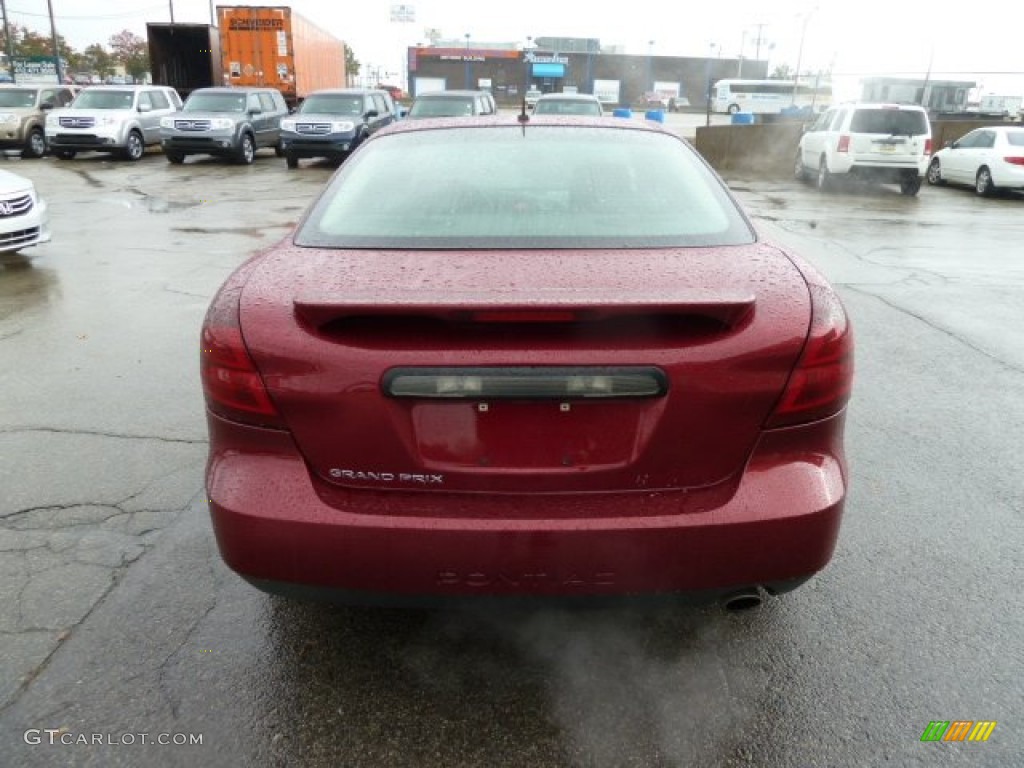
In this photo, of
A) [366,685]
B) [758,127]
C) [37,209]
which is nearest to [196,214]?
[37,209]

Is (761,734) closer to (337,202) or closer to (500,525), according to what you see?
(500,525)

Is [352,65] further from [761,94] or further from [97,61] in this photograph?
[761,94]

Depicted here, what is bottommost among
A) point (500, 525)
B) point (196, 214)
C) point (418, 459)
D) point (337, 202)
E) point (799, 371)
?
point (196, 214)

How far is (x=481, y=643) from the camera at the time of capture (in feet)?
9.00

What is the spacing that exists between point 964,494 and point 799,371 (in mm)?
2246

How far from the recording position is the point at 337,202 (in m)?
2.91

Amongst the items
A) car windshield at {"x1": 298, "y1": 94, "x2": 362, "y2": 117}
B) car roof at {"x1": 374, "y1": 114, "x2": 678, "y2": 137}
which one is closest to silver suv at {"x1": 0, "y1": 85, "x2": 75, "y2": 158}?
car windshield at {"x1": 298, "y1": 94, "x2": 362, "y2": 117}

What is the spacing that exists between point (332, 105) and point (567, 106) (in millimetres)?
5915

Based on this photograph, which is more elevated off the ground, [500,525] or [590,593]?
[500,525]

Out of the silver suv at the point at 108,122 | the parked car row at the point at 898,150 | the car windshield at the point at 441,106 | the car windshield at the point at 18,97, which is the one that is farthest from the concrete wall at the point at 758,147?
the car windshield at the point at 18,97

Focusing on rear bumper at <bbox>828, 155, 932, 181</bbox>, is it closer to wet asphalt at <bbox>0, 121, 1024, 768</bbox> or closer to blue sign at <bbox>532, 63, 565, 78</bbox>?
wet asphalt at <bbox>0, 121, 1024, 768</bbox>

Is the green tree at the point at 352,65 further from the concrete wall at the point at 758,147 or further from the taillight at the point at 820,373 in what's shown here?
the taillight at the point at 820,373

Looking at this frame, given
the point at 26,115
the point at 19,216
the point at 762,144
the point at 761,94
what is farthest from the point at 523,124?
the point at 761,94

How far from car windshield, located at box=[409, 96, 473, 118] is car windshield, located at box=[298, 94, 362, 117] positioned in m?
1.80
